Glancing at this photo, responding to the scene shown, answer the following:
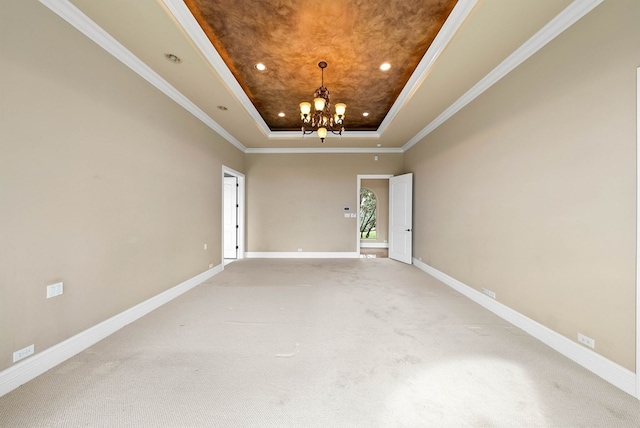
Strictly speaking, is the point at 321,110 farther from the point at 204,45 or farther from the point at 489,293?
the point at 489,293

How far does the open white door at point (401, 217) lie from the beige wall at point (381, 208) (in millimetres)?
2994

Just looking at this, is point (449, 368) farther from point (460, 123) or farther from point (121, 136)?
point (121, 136)

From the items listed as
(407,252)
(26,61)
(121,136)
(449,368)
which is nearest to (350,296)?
(449,368)

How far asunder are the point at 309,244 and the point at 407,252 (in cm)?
249

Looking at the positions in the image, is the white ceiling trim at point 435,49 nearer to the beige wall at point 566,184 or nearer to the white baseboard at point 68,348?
the beige wall at point 566,184

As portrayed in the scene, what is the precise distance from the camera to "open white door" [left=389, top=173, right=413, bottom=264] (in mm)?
5379

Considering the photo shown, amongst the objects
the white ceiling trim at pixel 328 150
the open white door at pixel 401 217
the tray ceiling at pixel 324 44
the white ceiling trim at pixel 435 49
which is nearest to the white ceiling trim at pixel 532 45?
the tray ceiling at pixel 324 44

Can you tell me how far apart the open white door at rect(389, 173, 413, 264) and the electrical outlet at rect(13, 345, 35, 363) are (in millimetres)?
5622

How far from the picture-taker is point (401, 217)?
5664mm

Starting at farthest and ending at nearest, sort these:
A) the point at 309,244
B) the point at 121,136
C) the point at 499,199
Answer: the point at 309,244 → the point at 499,199 → the point at 121,136

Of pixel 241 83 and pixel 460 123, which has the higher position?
pixel 241 83

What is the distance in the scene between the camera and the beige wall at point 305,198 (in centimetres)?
614

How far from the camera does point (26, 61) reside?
1655mm

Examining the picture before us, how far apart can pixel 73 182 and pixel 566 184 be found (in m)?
4.28
